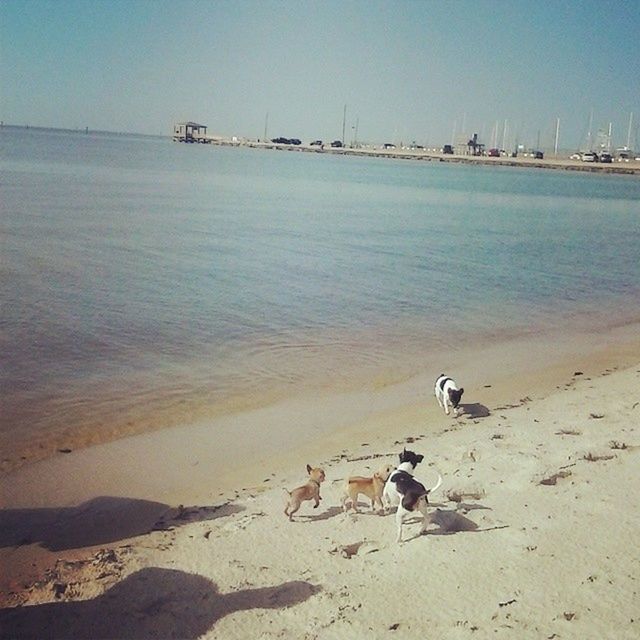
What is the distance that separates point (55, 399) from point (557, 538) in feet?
25.3

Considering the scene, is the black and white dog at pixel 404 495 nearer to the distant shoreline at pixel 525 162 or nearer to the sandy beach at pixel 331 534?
the sandy beach at pixel 331 534

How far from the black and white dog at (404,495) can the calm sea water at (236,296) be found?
4.51 m

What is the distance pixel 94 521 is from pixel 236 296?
11.6 metres

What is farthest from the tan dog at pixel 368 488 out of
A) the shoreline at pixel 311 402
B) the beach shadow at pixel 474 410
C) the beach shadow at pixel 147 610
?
the beach shadow at pixel 474 410

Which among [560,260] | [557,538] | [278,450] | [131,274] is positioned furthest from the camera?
[560,260]

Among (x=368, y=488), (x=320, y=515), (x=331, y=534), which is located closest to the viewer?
(x=331, y=534)

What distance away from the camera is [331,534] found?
6.65 m

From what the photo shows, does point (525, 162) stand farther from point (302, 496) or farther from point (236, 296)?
point (302, 496)

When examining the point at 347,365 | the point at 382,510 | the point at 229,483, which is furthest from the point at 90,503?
the point at 347,365

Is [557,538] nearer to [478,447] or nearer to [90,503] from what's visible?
[478,447]

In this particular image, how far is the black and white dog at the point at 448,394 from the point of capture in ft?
34.8

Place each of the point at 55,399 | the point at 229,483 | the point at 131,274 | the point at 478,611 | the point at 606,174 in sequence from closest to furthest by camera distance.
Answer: the point at 478,611 → the point at 229,483 → the point at 55,399 → the point at 131,274 → the point at 606,174

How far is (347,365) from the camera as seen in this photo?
1348 cm

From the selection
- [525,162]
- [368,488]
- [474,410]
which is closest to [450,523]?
[368,488]
